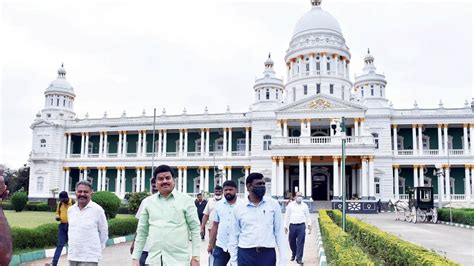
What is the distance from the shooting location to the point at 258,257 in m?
5.45

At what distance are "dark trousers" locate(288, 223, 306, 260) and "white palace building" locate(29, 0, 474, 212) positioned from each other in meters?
25.5

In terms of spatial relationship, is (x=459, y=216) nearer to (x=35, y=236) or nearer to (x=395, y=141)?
(x=395, y=141)

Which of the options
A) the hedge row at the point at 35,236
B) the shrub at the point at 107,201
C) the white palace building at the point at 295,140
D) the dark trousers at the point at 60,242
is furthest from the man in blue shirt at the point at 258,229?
the white palace building at the point at 295,140

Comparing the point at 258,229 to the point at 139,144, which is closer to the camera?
the point at 258,229

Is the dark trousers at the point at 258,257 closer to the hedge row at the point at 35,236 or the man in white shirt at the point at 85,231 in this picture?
the man in white shirt at the point at 85,231

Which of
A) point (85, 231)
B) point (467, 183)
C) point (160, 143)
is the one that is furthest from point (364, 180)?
point (85, 231)

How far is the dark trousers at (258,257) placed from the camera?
544cm

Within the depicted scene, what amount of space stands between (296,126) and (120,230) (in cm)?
2793

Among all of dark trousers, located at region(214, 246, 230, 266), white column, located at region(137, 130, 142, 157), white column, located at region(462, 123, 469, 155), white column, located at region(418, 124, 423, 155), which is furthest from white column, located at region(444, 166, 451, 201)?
dark trousers, located at region(214, 246, 230, 266)

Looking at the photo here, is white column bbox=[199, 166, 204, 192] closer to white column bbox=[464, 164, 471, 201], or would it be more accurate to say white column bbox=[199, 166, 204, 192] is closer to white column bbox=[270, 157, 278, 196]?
white column bbox=[270, 157, 278, 196]

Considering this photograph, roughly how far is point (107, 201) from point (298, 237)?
29.4 ft

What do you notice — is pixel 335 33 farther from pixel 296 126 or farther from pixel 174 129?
pixel 174 129

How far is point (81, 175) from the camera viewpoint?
49094 mm

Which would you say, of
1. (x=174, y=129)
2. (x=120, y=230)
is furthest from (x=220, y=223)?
(x=174, y=129)
